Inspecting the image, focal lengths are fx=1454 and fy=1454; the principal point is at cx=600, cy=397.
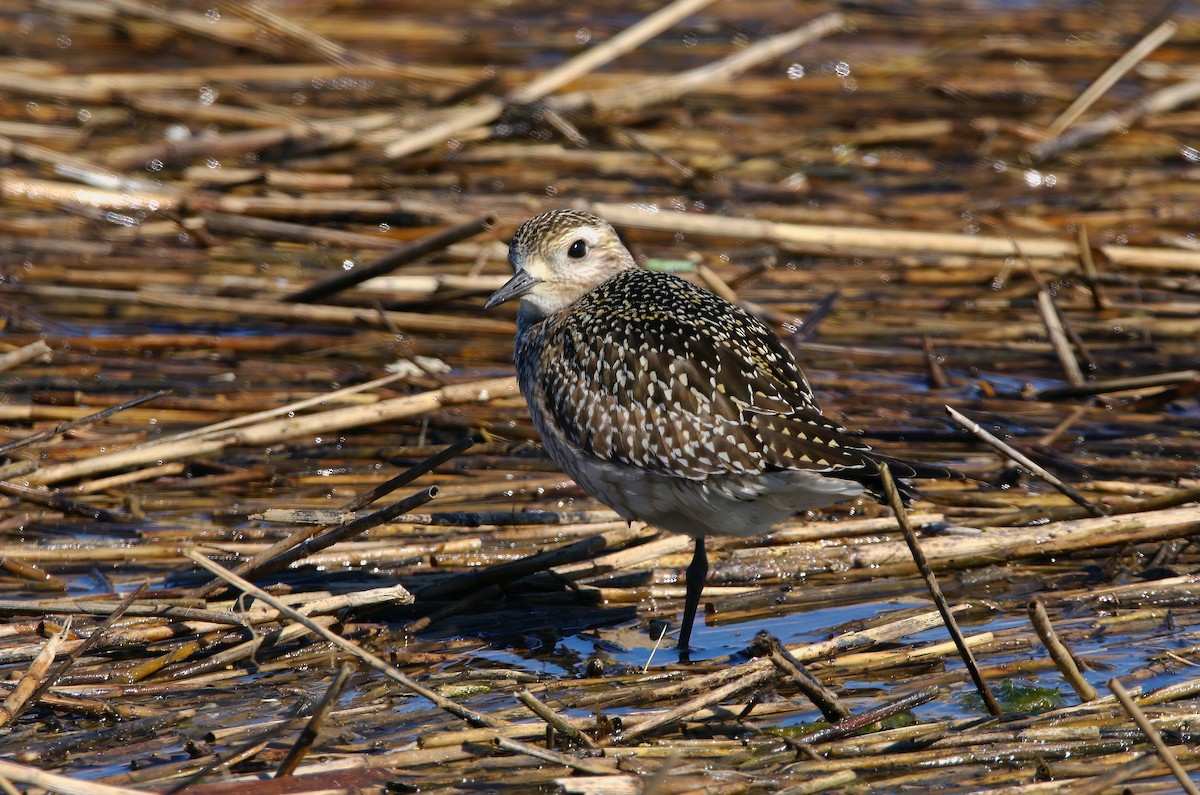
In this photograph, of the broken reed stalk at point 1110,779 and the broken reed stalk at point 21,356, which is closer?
the broken reed stalk at point 1110,779

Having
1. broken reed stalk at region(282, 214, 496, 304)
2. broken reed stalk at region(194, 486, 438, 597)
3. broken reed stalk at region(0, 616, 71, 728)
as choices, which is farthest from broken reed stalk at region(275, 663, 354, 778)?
broken reed stalk at region(282, 214, 496, 304)

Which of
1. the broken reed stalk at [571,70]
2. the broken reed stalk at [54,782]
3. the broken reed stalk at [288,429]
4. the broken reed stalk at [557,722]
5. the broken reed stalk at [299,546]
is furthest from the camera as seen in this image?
the broken reed stalk at [571,70]

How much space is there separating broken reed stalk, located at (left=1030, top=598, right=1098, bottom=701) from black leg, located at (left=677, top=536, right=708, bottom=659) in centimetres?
150

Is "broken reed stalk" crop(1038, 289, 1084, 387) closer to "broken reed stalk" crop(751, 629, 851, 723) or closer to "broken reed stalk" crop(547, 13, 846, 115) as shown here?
"broken reed stalk" crop(751, 629, 851, 723)

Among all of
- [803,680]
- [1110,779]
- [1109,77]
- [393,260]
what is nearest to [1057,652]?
[1110,779]

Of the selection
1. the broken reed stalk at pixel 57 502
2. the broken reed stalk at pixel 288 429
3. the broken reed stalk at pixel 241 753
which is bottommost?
the broken reed stalk at pixel 241 753

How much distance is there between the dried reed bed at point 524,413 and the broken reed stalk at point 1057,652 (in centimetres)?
2

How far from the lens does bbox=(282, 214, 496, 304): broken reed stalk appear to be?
23.9 feet

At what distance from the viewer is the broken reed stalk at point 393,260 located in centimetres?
727

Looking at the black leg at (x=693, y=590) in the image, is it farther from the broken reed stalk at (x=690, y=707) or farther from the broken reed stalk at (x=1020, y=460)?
the broken reed stalk at (x=1020, y=460)

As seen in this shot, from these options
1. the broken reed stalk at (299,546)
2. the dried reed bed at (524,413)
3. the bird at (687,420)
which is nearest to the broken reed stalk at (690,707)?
the dried reed bed at (524,413)

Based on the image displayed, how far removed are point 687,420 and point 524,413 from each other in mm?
2274

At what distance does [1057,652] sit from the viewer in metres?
4.28

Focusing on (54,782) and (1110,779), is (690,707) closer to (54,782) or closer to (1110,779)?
(1110,779)
